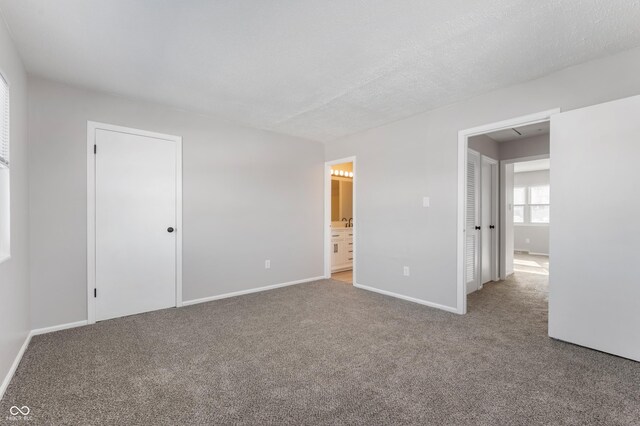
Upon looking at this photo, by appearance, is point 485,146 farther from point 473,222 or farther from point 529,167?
point 529,167

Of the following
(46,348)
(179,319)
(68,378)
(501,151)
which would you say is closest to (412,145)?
(501,151)

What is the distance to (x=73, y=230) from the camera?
2.99 metres

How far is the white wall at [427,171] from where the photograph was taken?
256 centimetres

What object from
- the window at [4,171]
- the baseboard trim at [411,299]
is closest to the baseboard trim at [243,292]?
the baseboard trim at [411,299]

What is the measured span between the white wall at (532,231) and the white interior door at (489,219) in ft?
14.1

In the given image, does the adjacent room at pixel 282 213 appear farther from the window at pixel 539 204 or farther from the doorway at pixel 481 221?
the window at pixel 539 204

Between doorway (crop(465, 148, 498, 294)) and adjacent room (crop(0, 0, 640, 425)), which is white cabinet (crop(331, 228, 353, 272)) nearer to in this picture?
adjacent room (crop(0, 0, 640, 425))

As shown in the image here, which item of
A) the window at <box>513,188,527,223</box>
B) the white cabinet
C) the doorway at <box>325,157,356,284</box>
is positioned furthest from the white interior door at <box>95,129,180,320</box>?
the window at <box>513,188,527,223</box>

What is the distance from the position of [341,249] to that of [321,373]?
3747 mm

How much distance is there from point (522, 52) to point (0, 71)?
362 centimetres

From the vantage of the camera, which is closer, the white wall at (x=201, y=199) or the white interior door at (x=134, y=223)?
the white wall at (x=201, y=199)

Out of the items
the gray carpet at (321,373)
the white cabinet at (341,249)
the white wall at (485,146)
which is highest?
the white wall at (485,146)

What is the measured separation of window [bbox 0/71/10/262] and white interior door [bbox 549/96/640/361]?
4.20 meters

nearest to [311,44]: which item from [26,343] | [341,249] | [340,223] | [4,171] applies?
[4,171]
